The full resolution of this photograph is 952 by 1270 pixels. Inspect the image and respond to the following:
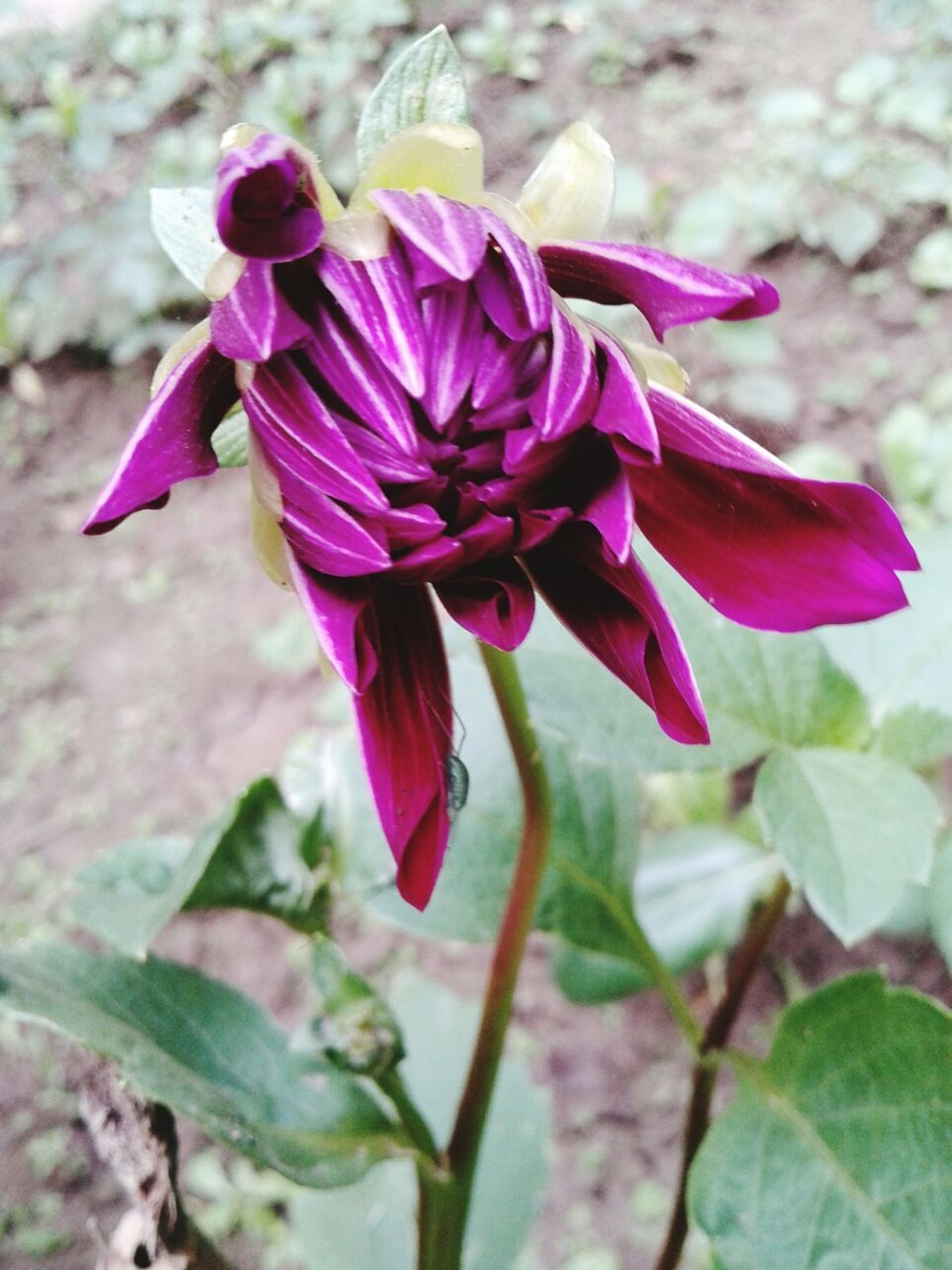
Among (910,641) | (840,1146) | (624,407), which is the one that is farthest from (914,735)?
(624,407)

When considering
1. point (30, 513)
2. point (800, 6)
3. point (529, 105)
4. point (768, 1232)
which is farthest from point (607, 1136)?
point (800, 6)

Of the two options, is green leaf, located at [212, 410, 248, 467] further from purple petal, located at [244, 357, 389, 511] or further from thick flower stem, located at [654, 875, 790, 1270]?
thick flower stem, located at [654, 875, 790, 1270]

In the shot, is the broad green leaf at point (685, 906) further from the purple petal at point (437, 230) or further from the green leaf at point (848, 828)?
the purple petal at point (437, 230)

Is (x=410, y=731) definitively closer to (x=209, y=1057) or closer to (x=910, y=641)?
(x=209, y=1057)

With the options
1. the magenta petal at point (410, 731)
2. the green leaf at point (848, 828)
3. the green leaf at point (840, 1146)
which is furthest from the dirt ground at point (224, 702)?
the magenta petal at point (410, 731)

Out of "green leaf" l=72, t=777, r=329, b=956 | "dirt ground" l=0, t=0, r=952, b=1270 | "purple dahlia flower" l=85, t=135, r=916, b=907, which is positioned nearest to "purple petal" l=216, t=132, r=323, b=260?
"purple dahlia flower" l=85, t=135, r=916, b=907

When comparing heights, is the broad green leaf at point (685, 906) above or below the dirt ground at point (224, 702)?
above

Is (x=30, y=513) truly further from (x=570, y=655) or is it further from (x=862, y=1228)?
(x=862, y=1228)
